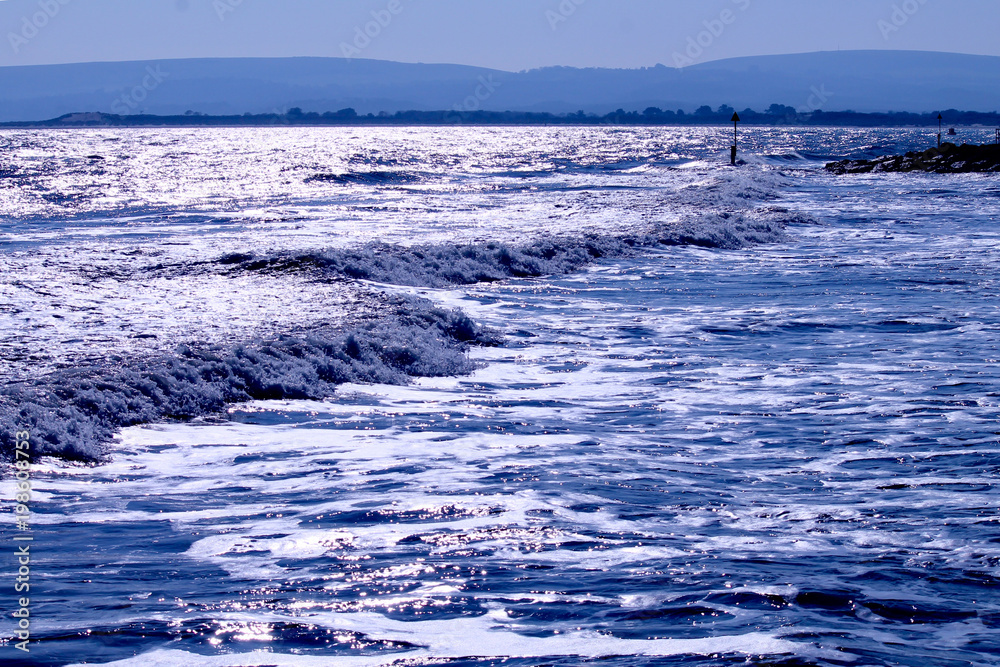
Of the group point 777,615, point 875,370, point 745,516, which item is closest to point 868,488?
point 745,516

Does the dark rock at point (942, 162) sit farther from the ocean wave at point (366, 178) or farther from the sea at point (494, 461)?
the sea at point (494, 461)

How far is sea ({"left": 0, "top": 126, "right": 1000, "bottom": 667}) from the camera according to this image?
14.6 feet

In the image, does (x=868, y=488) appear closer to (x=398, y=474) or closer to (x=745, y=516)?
(x=745, y=516)

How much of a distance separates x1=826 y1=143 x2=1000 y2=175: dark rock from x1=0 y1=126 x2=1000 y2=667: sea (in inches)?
1343

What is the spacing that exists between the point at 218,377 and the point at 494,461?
3448mm

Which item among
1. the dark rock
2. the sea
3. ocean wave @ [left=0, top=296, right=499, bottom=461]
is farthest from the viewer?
the dark rock

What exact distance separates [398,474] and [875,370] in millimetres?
5508

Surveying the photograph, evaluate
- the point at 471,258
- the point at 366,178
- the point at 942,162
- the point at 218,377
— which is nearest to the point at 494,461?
the point at 218,377

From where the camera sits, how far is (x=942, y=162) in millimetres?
51531

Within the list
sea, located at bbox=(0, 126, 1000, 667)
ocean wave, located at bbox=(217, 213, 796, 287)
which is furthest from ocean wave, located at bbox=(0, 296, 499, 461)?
ocean wave, located at bbox=(217, 213, 796, 287)

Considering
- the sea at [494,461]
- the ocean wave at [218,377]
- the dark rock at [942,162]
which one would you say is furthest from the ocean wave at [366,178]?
the ocean wave at [218,377]

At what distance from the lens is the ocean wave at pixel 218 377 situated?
25.1 feet

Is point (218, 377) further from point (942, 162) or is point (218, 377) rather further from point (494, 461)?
point (942, 162)

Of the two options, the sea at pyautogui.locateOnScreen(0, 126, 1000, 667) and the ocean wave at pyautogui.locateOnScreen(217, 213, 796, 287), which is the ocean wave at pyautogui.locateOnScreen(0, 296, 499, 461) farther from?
the ocean wave at pyautogui.locateOnScreen(217, 213, 796, 287)
